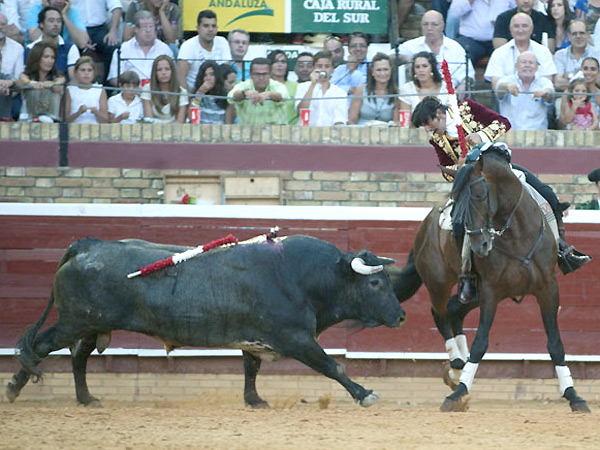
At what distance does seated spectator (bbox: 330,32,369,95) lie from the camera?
468 inches

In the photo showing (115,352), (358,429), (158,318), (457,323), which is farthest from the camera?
(115,352)

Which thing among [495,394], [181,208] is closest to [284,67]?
[181,208]

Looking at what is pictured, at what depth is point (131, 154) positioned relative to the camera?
1143 centimetres

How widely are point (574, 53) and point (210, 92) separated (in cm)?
356

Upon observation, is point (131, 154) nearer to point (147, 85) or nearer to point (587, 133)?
point (147, 85)

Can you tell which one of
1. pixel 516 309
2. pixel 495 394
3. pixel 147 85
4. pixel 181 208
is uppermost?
pixel 147 85

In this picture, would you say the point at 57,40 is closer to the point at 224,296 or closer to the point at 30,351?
the point at 30,351

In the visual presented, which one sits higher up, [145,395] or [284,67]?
[284,67]

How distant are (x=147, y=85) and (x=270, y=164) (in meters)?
1.37

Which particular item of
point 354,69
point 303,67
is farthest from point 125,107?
point 354,69

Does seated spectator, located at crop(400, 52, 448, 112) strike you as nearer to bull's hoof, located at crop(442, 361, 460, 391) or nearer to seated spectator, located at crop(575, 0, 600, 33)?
seated spectator, located at crop(575, 0, 600, 33)

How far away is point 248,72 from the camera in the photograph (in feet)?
39.6

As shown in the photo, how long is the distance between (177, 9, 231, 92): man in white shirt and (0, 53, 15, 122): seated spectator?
1.57 metres

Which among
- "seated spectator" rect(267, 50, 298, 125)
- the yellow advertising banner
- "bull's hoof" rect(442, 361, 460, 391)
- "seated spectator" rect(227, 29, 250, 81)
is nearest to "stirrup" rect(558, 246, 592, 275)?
"bull's hoof" rect(442, 361, 460, 391)
